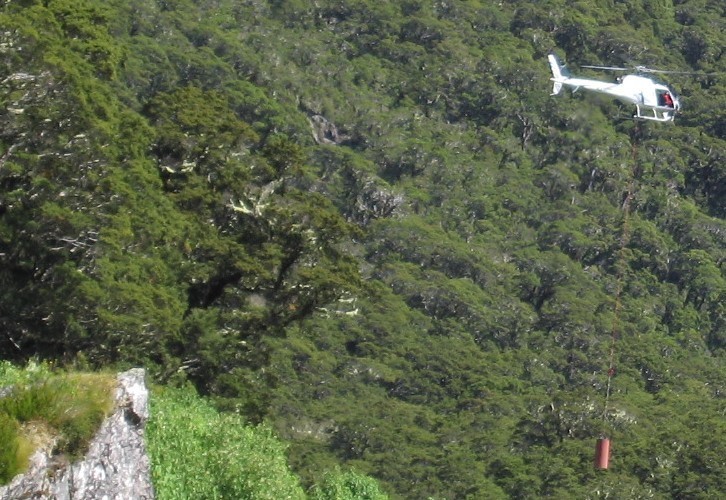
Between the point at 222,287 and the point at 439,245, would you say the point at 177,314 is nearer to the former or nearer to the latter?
the point at 222,287

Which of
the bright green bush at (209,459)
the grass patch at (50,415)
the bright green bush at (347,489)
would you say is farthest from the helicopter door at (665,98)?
the grass patch at (50,415)

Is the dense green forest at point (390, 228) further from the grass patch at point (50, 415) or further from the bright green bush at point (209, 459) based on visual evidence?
the grass patch at point (50, 415)

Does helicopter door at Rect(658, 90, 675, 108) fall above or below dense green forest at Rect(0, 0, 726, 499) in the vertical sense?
above

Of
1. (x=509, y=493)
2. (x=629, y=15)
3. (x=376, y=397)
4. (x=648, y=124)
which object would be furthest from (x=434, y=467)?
(x=629, y=15)

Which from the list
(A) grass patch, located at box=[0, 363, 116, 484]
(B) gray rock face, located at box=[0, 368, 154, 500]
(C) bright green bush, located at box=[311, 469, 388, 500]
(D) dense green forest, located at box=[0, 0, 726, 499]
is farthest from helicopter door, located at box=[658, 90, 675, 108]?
(A) grass patch, located at box=[0, 363, 116, 484]

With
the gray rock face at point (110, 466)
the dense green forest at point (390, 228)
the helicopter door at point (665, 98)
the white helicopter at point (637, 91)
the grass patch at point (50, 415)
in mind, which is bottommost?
the dense green forest at point (390, 228)

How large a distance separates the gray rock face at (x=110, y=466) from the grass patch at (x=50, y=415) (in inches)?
4.4

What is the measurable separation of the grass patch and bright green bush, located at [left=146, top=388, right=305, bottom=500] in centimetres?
357

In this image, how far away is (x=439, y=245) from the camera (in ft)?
259

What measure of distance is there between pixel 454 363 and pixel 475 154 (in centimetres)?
2568

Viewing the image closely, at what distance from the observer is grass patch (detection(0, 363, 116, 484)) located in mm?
13547

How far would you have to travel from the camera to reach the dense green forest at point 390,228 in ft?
88.7

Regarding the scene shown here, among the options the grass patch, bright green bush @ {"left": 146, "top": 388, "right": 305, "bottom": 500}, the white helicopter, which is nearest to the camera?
the grass patch

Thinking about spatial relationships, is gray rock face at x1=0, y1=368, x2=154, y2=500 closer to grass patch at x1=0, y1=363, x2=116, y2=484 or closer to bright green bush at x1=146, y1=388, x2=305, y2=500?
grass patch at x1=0, y1=363, x2=116, y2=484
